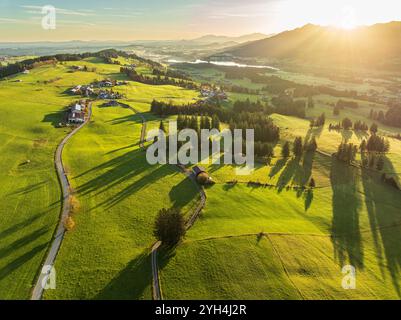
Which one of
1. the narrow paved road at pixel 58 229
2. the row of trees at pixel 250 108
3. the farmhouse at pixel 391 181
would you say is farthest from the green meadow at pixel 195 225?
the row of trees at pixel 250 108

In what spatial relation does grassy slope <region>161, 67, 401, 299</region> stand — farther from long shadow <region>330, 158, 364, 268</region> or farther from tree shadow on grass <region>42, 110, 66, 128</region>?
tree shadow on grass <region>42, 110, 66, 128</region>

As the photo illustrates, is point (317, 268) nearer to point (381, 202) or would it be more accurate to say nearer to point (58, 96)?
point (381, 202)

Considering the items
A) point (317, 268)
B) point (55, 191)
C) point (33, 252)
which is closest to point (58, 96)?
point (55, 191)

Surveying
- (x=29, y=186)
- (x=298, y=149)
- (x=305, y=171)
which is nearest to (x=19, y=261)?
(x=29, y=186)

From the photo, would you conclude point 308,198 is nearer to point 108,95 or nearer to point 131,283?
point 131,283

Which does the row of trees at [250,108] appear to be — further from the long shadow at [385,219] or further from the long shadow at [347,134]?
the long shadow at [385,219]

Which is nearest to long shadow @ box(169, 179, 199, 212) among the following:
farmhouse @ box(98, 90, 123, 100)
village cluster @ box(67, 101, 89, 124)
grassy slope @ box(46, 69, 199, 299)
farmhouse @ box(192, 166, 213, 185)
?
grassy slope @ box(46, 69, 199, 299)
